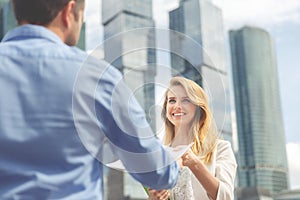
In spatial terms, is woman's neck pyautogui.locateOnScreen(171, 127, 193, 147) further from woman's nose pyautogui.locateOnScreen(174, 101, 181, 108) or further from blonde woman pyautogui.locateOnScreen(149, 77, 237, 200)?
woman's nose pyautogui.locateOnScreen(174, 101, 181, 108)

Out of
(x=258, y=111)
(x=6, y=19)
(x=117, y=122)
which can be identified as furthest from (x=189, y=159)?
(x=258, y=111)

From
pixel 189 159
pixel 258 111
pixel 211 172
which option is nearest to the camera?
pixel 189 159

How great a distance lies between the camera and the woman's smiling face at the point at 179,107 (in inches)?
80.4

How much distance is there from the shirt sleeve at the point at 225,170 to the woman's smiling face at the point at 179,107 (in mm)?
338

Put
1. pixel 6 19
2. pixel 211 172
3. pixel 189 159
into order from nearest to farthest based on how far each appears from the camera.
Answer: pixel 189 159
pixel 211 172
pixel 6 19

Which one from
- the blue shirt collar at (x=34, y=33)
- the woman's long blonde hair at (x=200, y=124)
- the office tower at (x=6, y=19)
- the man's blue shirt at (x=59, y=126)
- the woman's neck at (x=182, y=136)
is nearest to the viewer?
the man's blue shirt at (x=59, y=126)

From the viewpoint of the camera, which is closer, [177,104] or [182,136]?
[177,104]

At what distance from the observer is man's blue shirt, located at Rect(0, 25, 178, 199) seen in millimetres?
1266

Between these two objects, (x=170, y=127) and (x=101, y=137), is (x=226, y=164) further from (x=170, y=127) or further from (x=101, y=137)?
(x=101, y=137)

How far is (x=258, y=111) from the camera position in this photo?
338ft

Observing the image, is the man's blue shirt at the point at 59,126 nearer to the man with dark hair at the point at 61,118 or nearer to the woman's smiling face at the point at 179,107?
the man with dark hair at the point at 61,118

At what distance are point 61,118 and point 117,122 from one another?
5.6 inches

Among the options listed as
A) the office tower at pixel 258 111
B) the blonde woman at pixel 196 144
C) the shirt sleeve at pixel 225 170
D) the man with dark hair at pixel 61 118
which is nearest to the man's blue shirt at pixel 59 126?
the man with dark hair at pixel 61 118

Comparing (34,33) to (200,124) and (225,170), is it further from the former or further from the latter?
(225,170)
